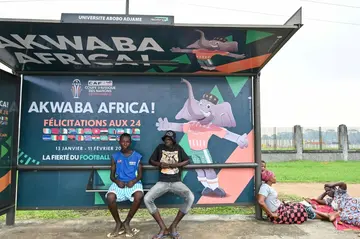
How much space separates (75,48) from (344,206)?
470 cm

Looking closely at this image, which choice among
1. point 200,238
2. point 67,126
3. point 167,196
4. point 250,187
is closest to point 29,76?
point 67,126

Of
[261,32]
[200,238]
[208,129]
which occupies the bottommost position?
[200,238]

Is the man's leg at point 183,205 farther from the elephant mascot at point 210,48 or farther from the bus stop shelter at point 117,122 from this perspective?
the elephant mascot at point 210,48

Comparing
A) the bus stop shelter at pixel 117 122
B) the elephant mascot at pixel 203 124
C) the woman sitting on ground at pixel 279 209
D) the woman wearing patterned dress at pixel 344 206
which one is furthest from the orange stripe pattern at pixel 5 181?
the woman wearing patterned dress at pixel 344 206

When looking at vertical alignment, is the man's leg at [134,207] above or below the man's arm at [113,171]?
below

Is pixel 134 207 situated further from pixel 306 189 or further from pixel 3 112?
pixel 306 189

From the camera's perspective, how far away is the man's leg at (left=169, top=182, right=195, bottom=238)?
449 centimetres

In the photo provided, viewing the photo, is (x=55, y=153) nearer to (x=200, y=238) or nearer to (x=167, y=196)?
(x=167, y=196)

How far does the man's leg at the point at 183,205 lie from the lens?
14.7 ft

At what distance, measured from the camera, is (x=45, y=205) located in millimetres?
5273

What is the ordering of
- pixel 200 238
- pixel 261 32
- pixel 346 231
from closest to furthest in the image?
pixel 261 32 < pixel 200 238 < pixel 346 231

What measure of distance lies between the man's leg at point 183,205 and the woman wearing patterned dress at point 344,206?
2314 millimetres

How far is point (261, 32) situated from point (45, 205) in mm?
4118

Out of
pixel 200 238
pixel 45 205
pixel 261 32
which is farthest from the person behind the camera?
pixel 45 205
